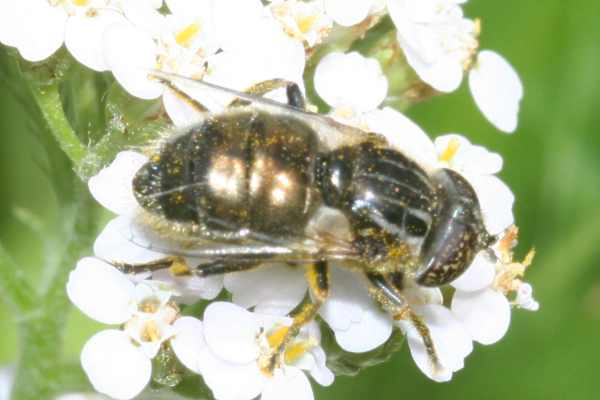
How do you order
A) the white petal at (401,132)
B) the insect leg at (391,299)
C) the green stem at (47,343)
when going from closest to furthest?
the insect leg at (391,299) → the white petal at (401,132) → the green stem at (47,343)

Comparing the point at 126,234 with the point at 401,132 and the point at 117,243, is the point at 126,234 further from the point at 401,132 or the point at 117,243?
the point at 401,132

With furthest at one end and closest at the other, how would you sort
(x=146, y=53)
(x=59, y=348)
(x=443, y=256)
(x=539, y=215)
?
(x=539, y=215) < (x=59, y=348) < (x=146, y=53) < (x=443, y=256)

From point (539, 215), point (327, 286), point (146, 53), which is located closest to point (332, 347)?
point (327, 286)

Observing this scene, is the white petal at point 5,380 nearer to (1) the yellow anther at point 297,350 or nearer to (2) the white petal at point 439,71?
(1) the yellow anther at point 297,350

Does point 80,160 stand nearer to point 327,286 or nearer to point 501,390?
point 327,286

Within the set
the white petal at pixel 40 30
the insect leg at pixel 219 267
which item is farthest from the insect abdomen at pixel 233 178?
the white petal at pixel 40 30
